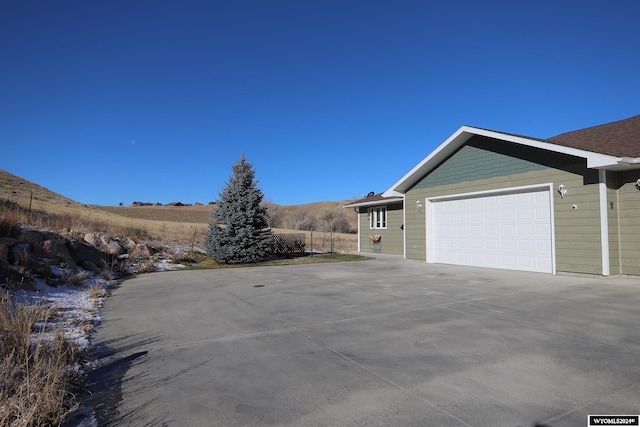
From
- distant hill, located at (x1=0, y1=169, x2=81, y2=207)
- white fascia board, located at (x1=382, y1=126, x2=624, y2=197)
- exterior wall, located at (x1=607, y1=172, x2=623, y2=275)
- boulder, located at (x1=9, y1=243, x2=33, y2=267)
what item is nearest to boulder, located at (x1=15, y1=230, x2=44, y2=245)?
boulder, located at (x1=9, y1=243, x2=33, y2=267)

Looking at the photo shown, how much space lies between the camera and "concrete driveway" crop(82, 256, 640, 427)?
10.3 ft

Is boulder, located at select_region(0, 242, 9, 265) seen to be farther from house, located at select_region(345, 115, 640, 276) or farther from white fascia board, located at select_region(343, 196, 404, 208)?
white fascia board, located at select_region(343, 196, 404, 208)

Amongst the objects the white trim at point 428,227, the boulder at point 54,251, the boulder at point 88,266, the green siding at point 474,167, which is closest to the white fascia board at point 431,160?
the green siding at point 474,167

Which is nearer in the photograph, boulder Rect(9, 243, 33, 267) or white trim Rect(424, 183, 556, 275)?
boulder Rect(9, 243, 33, 267)

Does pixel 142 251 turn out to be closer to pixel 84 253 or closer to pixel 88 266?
pixel 84 253

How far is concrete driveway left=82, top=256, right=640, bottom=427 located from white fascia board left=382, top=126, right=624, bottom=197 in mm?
3239

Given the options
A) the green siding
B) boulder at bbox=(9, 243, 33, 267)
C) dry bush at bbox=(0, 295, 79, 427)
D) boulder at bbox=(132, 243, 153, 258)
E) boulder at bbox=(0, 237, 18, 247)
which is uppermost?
the green siding

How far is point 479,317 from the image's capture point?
6145 millimetres

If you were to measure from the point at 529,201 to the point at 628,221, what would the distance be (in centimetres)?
261

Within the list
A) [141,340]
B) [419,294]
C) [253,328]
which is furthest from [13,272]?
[419,294]

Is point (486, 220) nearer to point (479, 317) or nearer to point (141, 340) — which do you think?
point (479, 317)

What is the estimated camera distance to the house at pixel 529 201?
1002 centimetres

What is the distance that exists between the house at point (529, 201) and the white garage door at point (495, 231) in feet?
0.11

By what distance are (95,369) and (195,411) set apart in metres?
1.86
